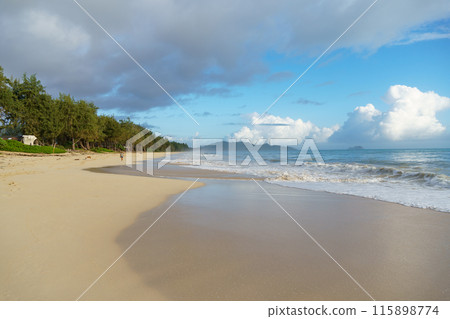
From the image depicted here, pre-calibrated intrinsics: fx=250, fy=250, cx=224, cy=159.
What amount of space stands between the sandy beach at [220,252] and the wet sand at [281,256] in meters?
0.01

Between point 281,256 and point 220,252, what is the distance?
0.88 metres

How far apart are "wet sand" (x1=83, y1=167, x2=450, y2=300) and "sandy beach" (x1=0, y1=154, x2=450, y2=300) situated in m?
0.01

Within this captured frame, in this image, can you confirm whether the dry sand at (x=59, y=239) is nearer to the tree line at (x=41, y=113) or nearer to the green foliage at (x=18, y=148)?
the green foliage at (x=18, y=148)

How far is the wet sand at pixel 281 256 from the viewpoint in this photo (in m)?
2.65

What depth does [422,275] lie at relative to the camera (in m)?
3.01

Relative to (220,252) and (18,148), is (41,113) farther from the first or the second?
(220,252)

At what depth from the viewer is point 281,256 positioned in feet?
11.6

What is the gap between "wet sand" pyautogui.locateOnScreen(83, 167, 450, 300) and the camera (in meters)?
2.65

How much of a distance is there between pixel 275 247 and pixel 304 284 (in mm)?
1099

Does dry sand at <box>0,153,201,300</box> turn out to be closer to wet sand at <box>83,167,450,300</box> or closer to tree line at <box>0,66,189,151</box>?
wet sand at <box>83,167,450,300</box>

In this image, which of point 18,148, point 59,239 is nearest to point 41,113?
point 18,148
